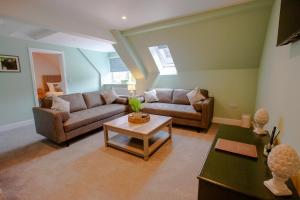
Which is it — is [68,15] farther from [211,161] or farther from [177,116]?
[211,161]

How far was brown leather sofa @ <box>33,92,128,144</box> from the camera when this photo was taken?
101 inches

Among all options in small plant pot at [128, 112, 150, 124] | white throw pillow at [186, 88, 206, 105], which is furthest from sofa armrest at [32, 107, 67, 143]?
white throw pillow at [186, 88, 206, 105]

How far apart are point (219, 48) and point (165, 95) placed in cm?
171

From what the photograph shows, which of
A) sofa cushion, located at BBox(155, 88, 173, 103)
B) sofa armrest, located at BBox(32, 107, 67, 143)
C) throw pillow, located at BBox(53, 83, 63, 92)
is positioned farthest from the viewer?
throw pillow, located at BBox(53, 83, 63, 92)

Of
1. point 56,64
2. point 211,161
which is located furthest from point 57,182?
point 56,64

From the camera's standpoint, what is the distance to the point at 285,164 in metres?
0.77

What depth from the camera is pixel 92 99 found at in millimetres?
3828

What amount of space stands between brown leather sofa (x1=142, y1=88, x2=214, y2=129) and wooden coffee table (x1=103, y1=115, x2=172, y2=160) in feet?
1.91

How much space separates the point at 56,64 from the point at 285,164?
7810mm

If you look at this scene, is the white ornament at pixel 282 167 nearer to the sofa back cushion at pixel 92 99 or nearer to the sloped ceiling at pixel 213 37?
the sloped ceiling at pixel 213 37

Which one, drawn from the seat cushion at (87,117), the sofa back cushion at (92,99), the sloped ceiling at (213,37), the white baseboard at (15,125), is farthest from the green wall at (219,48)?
the white baseboard at (15,125)

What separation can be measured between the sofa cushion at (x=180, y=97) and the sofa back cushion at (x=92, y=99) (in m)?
1.95

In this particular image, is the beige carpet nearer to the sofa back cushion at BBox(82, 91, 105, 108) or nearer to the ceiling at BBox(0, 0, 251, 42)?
the sofa back cushion at BBox(82, 91, 105, 108)

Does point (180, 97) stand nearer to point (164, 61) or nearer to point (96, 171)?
point (164, 61)
